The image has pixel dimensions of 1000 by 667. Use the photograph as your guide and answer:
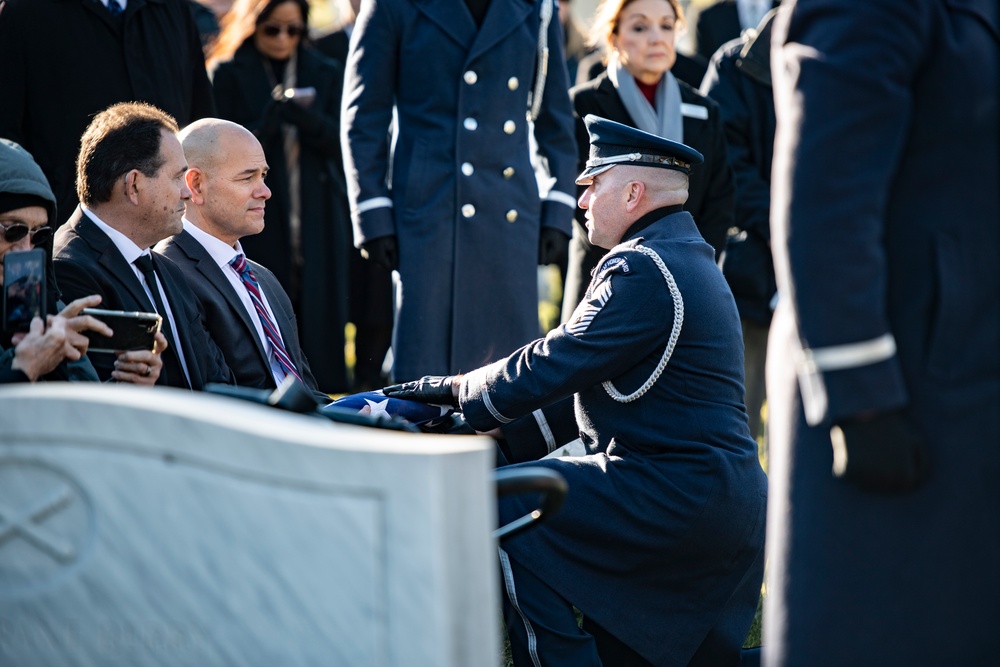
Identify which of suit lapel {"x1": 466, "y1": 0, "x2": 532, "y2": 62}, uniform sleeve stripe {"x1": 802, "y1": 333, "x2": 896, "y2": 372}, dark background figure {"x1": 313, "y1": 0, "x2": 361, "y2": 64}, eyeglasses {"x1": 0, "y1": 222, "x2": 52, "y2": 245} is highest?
dark background figure {"x1": 313, "y1": 0, "x2": 361, "y2": 64}

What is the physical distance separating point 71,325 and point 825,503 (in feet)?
6.07

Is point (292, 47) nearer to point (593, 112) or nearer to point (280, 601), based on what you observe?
point (593, 112)

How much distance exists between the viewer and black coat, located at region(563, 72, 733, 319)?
614cm

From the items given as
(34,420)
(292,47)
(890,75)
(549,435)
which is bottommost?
(549,435)

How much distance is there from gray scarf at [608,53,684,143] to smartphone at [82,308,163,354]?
10.3ft

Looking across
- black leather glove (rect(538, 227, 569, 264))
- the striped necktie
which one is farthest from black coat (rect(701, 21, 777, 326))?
the striped necktie

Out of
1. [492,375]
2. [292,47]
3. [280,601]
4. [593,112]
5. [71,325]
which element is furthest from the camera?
[292,47]

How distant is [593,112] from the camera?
636 cm

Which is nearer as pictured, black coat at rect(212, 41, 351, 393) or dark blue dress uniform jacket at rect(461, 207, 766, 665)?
dark blue dress uniform jacket at rect(461, 207, 766, 665)

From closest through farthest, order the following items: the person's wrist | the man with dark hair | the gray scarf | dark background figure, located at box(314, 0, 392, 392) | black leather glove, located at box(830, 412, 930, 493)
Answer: black leather glove, located at box(830, 412, 930, 493) → the person's wrist → the man with dark hair → the gray scarf → dark background figure, located at box(314, 0, 392, 392)

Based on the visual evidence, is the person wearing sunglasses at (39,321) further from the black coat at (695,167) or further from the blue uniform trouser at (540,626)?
the black coat at (695,167)

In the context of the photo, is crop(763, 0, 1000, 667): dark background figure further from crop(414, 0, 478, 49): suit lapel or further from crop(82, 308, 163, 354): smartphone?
crop(414, 0, 478, 49): suit lapel

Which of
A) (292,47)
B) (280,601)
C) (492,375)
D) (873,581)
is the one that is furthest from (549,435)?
(292,47)

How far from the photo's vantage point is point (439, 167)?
5520 mm
